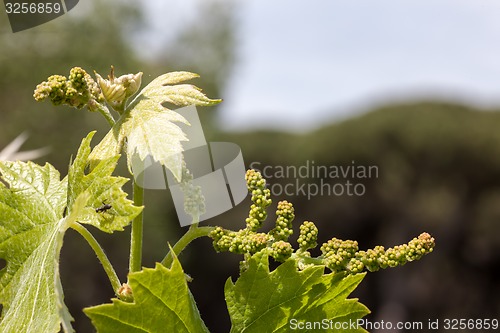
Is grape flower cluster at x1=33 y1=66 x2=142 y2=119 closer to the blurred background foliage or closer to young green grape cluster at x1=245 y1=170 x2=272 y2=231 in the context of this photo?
young green grape cluster at x1=245 y1=170 x2=272 y2=231

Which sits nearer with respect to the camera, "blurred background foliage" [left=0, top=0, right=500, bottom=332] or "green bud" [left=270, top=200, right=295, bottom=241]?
"green bud" [left=270, top=200, right=295, bottom=241]

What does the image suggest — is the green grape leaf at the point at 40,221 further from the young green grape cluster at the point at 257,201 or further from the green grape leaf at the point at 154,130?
the young green grape cluster at the point at 257,201

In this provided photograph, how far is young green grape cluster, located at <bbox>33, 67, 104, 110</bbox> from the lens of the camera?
1029mm

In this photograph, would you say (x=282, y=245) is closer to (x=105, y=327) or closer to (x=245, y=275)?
(x=245, y=275)

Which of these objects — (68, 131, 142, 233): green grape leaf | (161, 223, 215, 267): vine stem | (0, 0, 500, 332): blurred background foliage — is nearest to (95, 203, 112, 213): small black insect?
(68, 131, 142, 233): green grape leaf

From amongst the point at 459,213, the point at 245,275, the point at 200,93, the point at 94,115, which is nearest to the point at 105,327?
the point at 245,275

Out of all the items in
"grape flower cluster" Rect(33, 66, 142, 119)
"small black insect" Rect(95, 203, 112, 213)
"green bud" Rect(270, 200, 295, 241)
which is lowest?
"green bud" Rect(270, 200, 295, 241)

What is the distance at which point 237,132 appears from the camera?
67.3 feet

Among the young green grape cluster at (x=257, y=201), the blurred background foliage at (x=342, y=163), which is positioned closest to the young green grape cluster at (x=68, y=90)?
the young green grape cluster at (x=257, y=201)

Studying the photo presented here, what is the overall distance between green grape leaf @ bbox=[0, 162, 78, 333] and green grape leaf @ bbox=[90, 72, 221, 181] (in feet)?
0.38

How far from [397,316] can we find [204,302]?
4315mm

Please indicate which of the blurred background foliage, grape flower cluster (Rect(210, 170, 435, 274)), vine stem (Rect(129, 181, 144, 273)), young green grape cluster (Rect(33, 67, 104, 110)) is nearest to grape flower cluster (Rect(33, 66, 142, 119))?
young green grape cluster (Rect(33, 67, 104, 110))

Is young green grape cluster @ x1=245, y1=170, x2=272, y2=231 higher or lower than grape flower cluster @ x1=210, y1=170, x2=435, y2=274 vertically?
higher

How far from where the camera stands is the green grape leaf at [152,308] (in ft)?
3.09
